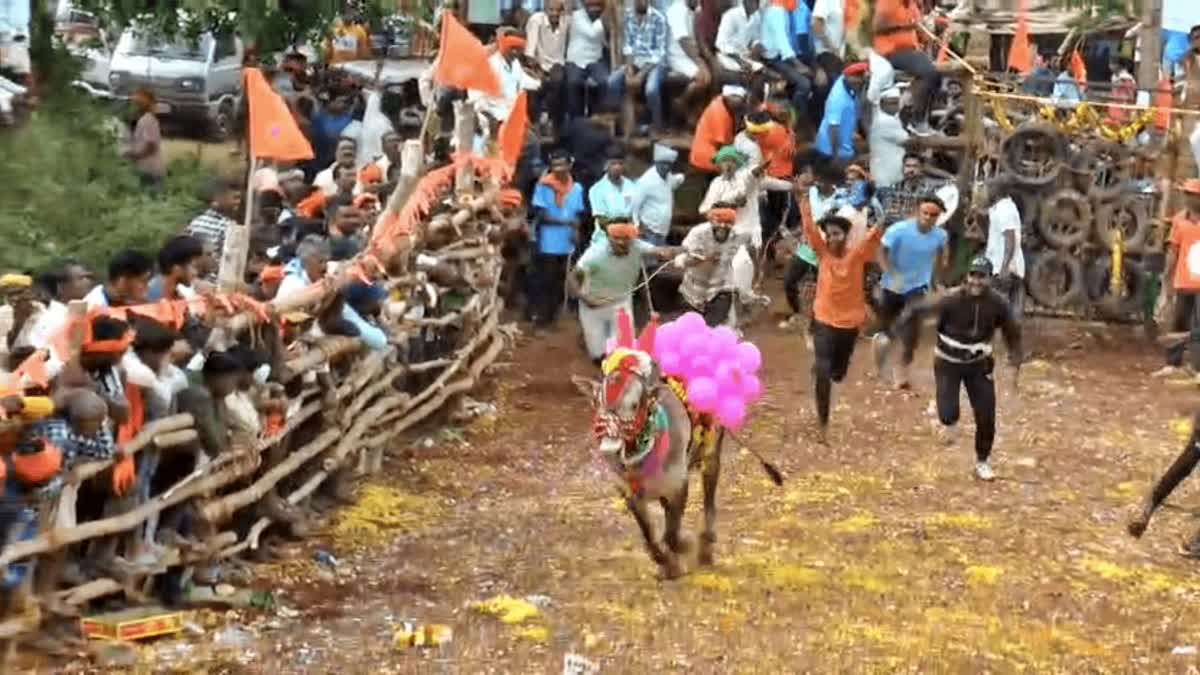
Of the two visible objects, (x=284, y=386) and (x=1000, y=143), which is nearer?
(x=284, y=386)

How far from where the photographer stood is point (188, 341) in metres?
9.65

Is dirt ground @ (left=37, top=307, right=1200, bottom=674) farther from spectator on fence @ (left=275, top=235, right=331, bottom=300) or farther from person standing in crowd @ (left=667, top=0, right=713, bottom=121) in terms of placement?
person standing in crowd @ (left=667, top=0, right=713, bottom=121)

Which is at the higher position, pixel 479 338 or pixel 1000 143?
pixel 1000 143

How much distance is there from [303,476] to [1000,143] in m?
9.63

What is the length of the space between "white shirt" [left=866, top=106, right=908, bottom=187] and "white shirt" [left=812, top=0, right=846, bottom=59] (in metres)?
1.18

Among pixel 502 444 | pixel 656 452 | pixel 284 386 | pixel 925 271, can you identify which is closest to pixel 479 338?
pixel 502 444

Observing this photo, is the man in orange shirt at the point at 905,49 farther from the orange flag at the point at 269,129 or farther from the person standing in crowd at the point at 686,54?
the orange flag at the point at 269,129

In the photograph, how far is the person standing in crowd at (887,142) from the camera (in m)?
19.2

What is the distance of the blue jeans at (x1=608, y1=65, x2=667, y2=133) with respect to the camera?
19328 mm

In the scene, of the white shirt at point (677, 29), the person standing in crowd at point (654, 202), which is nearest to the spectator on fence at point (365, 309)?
the person standing in crowd at point (654, 202)

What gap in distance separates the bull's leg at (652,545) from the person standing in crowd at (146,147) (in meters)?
8.03

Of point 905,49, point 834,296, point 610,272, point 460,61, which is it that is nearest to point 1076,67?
point 905,49

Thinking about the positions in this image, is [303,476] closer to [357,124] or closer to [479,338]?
[479,338]

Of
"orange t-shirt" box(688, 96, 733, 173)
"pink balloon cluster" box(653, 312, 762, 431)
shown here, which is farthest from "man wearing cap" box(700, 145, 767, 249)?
"pink balloon cluster" box(653, 312, 762, 431)
